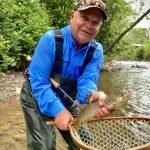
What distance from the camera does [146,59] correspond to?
53.4 metres

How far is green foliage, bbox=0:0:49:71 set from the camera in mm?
13484

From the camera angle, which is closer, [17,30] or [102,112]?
[102,112]

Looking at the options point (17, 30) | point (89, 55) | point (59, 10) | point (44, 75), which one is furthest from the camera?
point (59, 10)

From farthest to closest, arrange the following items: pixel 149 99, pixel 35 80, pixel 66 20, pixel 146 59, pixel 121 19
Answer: pixel 146 59, pixel 121 19, pixel 66 20, pixel 149 99, pixel 35 80

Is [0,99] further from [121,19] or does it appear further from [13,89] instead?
[121,19]

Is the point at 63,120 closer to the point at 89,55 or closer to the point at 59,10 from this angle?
the point at 89,55

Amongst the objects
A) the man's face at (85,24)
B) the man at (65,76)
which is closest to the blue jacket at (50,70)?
the man at (65,76)

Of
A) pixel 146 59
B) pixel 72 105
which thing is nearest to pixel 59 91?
pixel 72 105

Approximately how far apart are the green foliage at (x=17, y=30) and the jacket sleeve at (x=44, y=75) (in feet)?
29.4

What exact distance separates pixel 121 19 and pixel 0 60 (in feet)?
67.4

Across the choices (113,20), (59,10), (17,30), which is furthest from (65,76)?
(113,20)

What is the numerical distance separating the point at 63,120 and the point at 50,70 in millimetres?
589

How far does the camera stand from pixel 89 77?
12.5 ft

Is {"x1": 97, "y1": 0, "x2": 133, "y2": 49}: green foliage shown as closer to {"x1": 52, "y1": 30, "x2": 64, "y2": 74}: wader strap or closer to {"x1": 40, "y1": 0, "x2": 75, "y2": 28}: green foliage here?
{"x1": 40, "y1": 0, "x2": 75, "y2": 28}: green foliage
